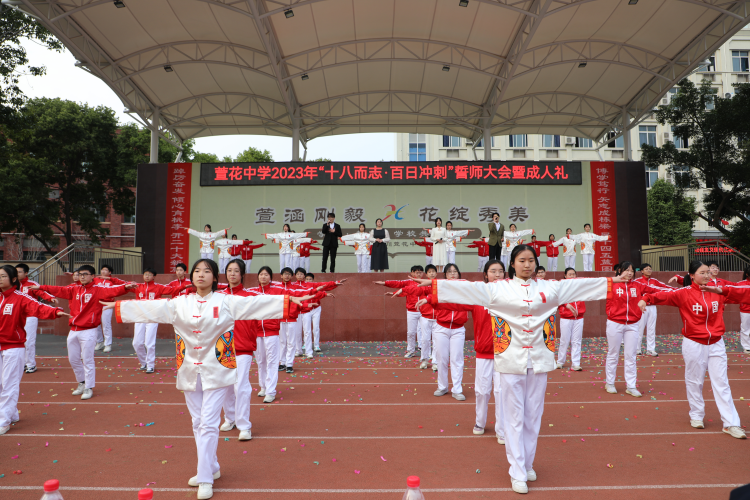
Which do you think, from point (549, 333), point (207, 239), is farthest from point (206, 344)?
point (207, 239)

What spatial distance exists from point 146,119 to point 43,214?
902 cm

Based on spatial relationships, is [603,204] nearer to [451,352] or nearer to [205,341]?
[451,352]

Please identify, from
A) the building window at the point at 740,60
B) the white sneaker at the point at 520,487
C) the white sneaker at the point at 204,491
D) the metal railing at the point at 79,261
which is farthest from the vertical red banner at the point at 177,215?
the building window at the point at 740,60

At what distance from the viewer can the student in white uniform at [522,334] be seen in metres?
4.06

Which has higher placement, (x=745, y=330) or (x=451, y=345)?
(x=451, y=345)

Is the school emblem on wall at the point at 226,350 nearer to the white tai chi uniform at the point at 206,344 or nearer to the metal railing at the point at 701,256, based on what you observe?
the white tai chi uniform at the point at 206,344

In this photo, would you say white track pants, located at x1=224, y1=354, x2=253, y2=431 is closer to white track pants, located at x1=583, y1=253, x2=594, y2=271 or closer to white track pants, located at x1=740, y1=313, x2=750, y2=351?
white track pants, located at x1=740, y1=313, x2=750, y2=351

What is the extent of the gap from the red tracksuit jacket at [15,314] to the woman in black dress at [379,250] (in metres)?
10.2

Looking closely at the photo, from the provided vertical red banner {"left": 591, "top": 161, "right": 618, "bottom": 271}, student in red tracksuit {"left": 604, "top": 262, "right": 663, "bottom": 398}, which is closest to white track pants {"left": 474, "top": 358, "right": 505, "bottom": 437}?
student in red tracksuit {"left": 604, "top": 262, "right": 663, "bottom": 398}

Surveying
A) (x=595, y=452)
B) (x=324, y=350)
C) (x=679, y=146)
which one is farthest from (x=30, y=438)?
(x=679, y=146)

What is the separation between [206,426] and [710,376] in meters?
5.44

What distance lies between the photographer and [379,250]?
15.6m

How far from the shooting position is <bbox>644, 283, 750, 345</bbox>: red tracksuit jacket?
570 centimetres

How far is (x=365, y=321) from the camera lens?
13898 mm
